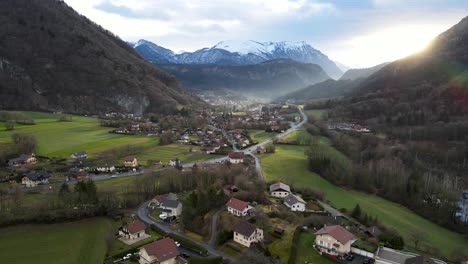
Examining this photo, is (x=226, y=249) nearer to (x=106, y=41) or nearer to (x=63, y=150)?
(x=63, y=150)

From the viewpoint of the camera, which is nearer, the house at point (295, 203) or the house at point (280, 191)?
the house at point (295, 203)

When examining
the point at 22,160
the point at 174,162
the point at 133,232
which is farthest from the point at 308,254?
the point at 22,160

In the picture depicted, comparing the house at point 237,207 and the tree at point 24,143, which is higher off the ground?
the tree at point 24,143

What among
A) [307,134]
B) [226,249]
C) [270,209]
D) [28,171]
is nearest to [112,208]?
[226,249]

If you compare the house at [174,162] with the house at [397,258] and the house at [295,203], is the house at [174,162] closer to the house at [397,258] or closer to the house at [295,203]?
the house at [295,203]

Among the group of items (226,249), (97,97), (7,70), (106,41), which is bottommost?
(226,249)

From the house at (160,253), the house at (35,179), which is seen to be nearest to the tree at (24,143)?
the house at (35,179)
